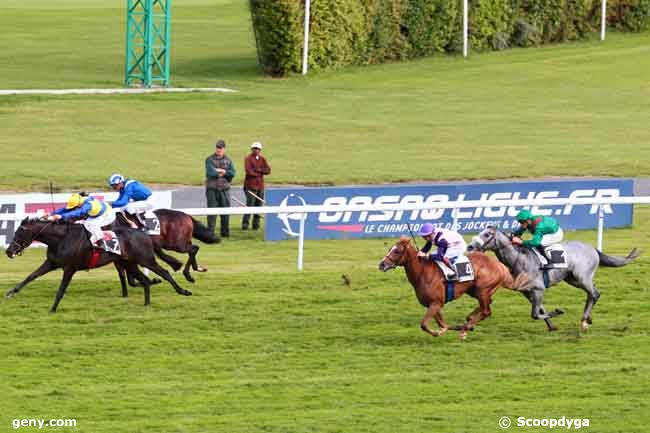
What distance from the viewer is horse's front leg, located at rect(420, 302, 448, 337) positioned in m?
12.6

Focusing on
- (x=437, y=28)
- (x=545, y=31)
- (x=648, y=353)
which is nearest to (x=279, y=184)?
(x=648, y=353)

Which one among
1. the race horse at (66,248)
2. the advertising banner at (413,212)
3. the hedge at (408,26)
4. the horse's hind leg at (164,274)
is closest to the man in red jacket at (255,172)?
the advertising banner at (413,212)

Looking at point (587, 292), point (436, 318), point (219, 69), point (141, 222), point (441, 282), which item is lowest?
point (219, 69)

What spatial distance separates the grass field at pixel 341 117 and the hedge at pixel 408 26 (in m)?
0.54

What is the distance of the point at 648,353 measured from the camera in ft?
41.5

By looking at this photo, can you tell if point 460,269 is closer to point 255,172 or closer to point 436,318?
point 436,318

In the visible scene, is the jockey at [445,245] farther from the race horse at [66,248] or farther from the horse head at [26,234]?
the horse head at [26,234]

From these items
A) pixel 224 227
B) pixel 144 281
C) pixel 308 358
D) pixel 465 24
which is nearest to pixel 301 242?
pixel 144 281

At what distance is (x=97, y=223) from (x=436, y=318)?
359 centimetres

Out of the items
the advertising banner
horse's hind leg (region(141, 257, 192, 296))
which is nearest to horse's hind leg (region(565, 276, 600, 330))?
horse's hind leg (region(141, 257, 192, 296))

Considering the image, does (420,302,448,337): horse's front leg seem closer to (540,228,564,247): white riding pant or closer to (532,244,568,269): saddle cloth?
(532,244,568,269): saddle cloth

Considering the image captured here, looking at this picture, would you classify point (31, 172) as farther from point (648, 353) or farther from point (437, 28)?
point (437, 28)

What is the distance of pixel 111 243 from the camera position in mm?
13742

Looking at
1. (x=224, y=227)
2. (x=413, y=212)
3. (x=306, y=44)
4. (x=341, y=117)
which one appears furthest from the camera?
(x=306, y=44)
